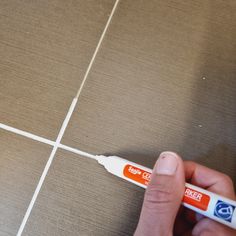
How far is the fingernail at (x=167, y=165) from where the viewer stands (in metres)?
0.41

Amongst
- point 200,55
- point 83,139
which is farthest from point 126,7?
point 83,139

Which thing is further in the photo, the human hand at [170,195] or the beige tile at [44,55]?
the beige tile at [44,55]

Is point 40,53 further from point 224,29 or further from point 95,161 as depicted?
point 224,29

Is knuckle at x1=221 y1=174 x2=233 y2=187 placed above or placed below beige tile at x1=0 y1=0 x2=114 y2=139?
below

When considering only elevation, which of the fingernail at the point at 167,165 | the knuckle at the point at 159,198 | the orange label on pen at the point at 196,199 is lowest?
the knuckle at the point at 159,198

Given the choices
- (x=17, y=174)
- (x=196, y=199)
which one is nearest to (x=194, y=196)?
(x=196, y=199)

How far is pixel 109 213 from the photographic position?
46 cm

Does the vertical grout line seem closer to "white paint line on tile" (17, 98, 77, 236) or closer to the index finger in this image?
"white paint line on tile" (17, 98, 77, 236)

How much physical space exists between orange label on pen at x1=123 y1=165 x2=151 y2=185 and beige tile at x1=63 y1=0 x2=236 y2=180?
Answer: 0.16 feet

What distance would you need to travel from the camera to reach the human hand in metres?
0.39

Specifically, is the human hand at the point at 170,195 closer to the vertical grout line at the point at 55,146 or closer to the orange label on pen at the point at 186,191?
the orange label on pen at the point at 186,191

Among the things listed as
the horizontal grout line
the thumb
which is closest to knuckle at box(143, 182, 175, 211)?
the thumb

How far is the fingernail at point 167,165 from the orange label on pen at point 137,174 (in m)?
0.03

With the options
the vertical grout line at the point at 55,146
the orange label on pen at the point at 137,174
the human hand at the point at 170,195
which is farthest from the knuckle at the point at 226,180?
the vertical grout line at the point at 55,146
